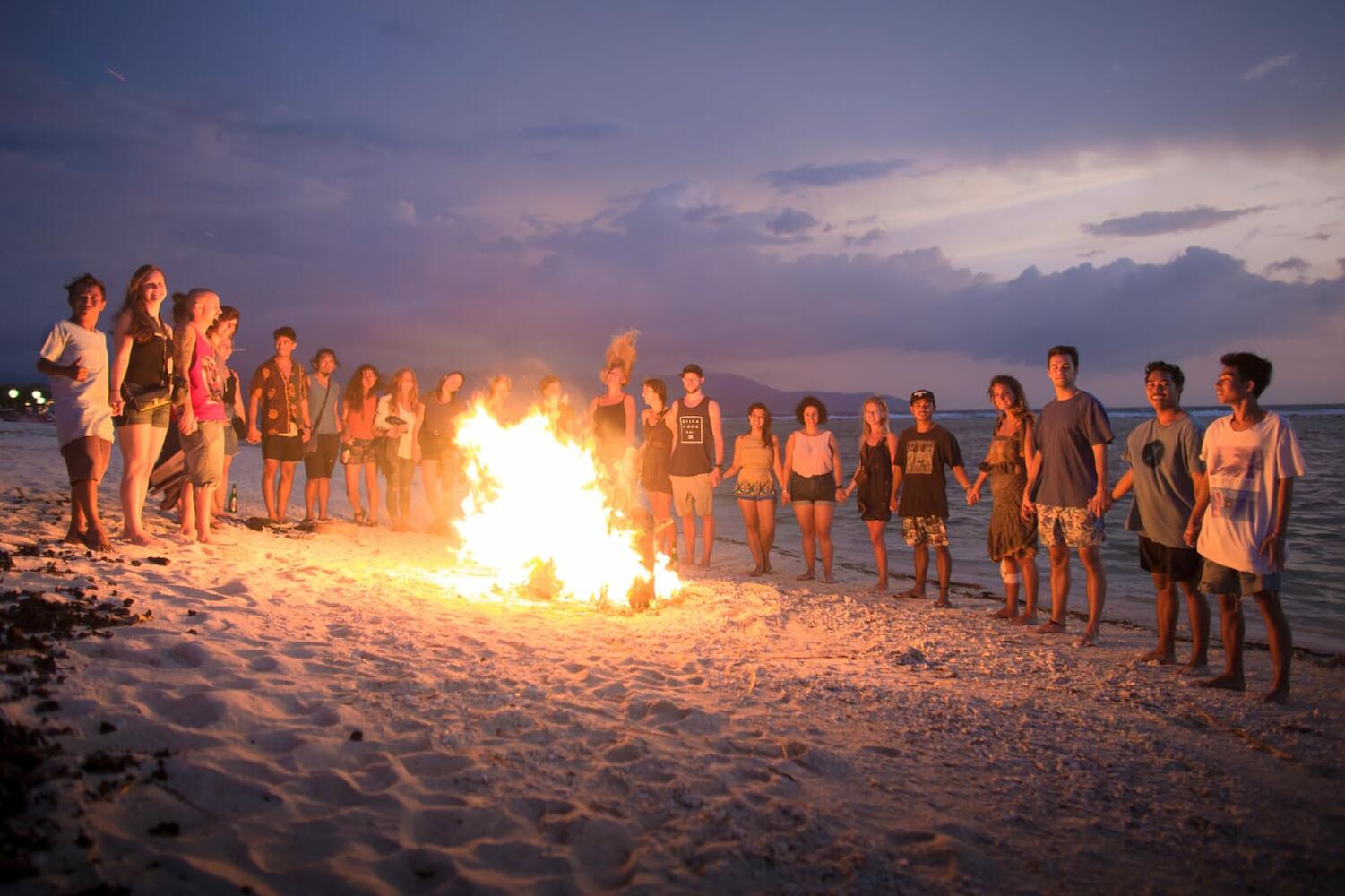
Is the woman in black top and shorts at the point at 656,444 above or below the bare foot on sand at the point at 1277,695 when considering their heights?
above

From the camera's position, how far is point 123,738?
3.22m

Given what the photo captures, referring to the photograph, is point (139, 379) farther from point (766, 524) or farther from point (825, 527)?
point (825, 527)

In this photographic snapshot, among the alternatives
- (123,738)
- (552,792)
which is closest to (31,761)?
(123,738)

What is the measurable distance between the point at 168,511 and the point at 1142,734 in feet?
34.3

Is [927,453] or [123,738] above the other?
[927,453]

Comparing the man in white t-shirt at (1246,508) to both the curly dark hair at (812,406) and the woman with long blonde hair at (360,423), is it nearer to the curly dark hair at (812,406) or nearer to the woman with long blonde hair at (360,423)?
the curly dark hair at (812,406)

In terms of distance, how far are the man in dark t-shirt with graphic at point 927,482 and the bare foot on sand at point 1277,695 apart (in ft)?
9.99

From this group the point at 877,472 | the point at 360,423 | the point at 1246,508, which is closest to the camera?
the point at 1246,508

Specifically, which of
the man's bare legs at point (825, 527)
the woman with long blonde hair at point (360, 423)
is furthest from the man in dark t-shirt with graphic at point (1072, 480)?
the woman with long blonde hair at point (360, 423)

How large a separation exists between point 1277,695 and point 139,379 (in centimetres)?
936

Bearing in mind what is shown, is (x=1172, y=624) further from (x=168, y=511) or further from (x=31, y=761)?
(x=168, y=511)

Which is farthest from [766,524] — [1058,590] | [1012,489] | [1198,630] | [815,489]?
[1198,630]

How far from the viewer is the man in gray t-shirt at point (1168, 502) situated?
218 inches

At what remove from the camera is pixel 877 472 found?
8.55 meters
